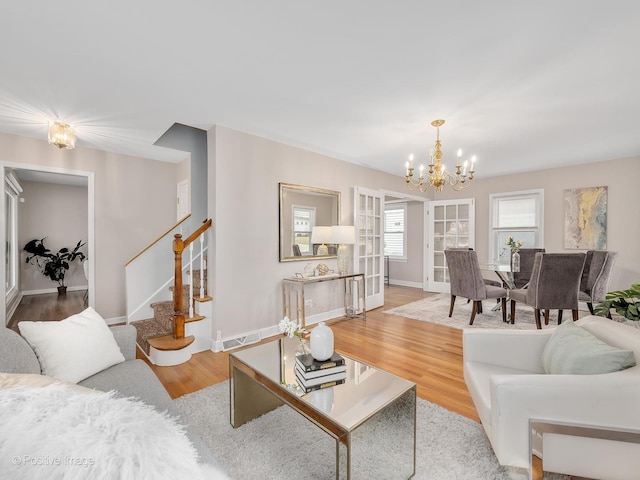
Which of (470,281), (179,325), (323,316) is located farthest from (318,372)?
(470,281)

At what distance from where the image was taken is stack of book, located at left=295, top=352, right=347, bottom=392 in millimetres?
1521

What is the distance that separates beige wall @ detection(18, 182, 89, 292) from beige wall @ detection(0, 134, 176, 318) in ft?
10.8

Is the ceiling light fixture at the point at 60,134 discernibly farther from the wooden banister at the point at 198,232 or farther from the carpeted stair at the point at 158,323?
the carpeted stair at the point at 158,323

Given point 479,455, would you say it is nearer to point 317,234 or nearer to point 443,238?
point 317,234

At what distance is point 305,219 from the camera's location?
4.01m

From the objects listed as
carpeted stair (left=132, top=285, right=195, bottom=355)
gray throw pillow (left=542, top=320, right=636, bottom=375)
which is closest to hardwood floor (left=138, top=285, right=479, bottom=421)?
carpeted stair (left=132, top=285, right=195, bottom=355)

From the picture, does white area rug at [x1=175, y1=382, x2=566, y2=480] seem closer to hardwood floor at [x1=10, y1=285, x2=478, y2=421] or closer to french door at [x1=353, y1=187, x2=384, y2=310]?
hardwood floor at [x1=10, y1=285, x2=478, y2=421]

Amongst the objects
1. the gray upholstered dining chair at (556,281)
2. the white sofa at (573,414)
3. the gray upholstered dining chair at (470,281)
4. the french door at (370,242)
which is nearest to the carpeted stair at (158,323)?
the french door at (370,242)

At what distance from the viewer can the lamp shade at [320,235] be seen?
4.06 metres

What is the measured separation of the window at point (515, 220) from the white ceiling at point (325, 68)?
1.95 metres

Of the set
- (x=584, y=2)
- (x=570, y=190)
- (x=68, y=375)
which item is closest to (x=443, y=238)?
(x=570, y=190)

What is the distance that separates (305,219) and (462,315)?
2723 millimetres

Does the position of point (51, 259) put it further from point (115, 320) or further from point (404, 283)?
point (404, 283)

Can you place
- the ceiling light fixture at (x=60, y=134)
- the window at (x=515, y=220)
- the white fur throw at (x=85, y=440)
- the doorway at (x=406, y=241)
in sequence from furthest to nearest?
the doorway at (x=406, y=241) < the window at (x=515, y=220) < the ceiling light fixture at (x=60, y=134) < the white fur throw at (x=85, y=440)
